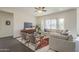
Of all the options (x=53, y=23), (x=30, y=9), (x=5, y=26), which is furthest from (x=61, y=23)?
(x=5, y=26)

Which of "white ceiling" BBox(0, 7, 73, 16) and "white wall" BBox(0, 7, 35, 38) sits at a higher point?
"white ceiling" BBox(0, 7, 73, 16)

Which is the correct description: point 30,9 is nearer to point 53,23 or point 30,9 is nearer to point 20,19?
point 20,19

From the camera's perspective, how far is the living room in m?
1.95

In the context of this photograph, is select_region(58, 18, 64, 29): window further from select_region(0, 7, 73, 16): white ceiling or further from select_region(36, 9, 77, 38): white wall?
select_region(0, 7, 73, 16): white ceiling

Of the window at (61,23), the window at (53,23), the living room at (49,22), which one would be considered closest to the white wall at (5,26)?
the living room at (49,22)

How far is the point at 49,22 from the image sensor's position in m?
2.13

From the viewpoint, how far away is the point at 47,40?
2.04 meters

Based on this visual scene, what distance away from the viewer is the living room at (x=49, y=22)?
6.40 feet

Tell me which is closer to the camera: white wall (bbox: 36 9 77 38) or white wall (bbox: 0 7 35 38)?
white wall (bbox: 36 9 77 38)

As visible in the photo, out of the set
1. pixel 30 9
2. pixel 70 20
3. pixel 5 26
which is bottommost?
pixel 5 26

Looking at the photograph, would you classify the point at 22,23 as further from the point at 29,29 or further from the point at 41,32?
the point at 41,32

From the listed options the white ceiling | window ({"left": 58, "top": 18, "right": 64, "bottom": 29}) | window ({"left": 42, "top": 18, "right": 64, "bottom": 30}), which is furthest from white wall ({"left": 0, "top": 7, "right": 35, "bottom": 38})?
window ({"left": 58, "top": 18, "right": 64, "bottom": 29})
